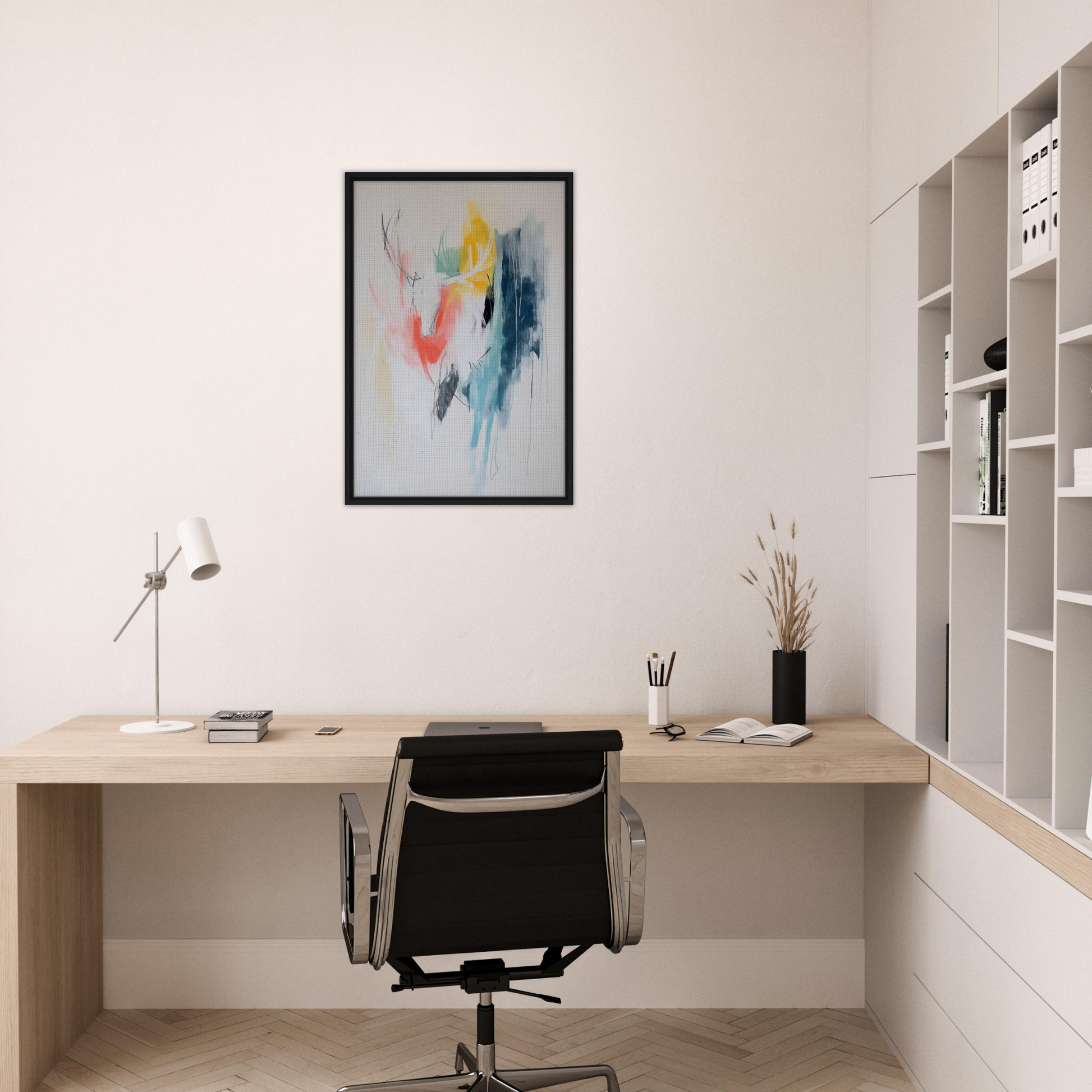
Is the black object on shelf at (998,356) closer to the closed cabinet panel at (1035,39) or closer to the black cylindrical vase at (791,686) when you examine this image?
the closed cabinet panel at (1035,39)

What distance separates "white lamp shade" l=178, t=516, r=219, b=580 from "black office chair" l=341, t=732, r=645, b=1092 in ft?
2.69

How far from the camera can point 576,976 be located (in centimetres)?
286

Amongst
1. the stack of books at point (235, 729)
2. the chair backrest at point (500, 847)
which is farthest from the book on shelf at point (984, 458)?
the stack of books at point (235, 729)

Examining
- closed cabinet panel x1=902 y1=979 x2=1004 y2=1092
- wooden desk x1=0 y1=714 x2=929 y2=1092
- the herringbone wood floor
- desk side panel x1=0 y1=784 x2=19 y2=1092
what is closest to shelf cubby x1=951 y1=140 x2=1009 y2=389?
wooden desk x1=0 y1=714 x2=929 y2=1092

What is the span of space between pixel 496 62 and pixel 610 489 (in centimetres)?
127

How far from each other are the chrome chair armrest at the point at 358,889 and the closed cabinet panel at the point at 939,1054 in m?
1.27

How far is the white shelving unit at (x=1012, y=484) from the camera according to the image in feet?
5.77

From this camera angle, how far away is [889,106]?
268 cm

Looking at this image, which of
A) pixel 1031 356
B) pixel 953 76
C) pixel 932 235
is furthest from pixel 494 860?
pixel 953 76

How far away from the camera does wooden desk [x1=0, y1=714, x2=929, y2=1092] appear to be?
2359mm

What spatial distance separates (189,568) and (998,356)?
200cm

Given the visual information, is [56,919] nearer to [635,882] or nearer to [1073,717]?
[635,882]

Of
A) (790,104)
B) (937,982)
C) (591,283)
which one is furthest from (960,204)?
(937,982)

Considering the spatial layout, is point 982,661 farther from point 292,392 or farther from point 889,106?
point 292,392
